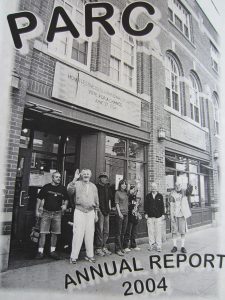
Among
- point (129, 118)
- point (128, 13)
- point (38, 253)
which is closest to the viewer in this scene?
point (128, 13)

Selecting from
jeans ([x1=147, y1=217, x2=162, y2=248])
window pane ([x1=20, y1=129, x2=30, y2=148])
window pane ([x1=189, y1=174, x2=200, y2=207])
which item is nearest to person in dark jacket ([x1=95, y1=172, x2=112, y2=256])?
jeans ([x1=147, y1=217, x2=162, y2=248])

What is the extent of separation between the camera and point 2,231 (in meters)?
2.73

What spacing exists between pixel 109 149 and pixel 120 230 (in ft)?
4.36

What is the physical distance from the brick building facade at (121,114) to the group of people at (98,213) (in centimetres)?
35

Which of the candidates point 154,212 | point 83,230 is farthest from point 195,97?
point 83,230

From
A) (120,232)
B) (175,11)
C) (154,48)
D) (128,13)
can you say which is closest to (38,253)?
(120,232)

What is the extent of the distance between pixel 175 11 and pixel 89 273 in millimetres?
4606

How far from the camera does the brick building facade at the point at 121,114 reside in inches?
124

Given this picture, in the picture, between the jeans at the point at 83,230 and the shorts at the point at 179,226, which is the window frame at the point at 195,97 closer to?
the shorts at the point at 179,226

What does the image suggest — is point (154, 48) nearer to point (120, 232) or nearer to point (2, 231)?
point (120, 232)

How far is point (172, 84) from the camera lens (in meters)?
5.35

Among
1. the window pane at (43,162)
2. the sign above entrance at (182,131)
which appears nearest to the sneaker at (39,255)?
the window pane at (43,162)

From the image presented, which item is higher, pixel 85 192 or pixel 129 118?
pixel 129 118

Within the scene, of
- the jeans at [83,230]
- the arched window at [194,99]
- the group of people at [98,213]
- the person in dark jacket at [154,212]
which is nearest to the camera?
the jeans at [83,230]
